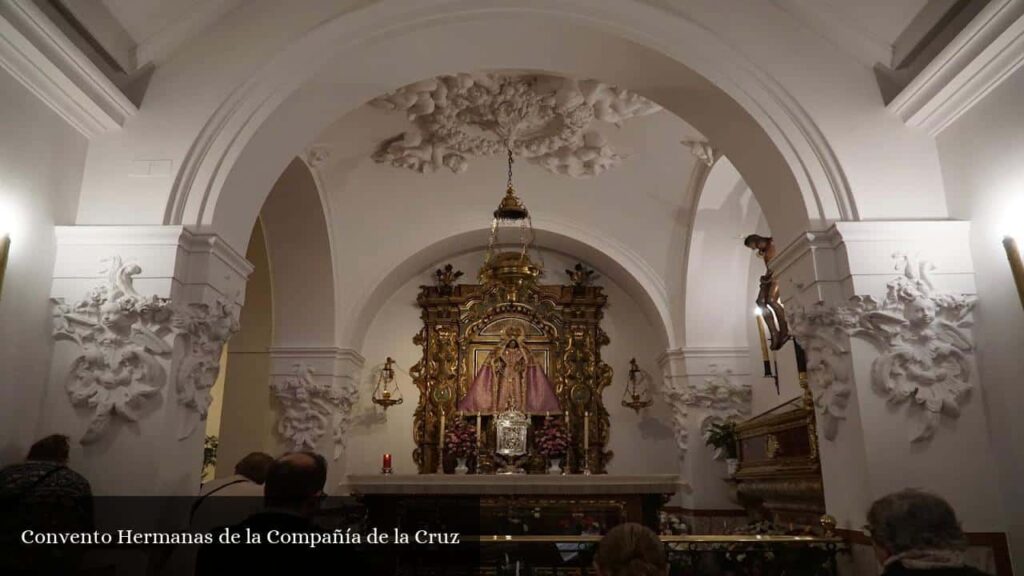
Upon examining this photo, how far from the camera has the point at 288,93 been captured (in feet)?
16.0

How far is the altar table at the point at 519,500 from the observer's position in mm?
6059

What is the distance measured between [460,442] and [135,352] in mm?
6558

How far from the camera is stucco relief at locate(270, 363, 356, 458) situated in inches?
340

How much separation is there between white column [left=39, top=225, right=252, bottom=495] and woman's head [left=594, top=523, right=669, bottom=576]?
281cm

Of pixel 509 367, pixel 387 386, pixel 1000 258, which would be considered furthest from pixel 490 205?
pixel 1000 258

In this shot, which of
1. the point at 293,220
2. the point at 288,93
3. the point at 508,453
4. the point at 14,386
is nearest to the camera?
the point at 14,386

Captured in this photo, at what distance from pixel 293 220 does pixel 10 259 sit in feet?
15.6

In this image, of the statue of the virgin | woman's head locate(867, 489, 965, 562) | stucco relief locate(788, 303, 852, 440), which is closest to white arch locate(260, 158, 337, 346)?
the statue of the virgin

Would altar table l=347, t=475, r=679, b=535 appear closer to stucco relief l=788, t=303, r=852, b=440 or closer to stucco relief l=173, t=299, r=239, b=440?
stucco relief l=173, t=299, r=239, b=440

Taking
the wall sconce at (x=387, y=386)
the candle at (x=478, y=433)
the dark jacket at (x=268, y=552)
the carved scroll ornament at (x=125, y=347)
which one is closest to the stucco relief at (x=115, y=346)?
the carved scroll ornament at (x=125, y=347)

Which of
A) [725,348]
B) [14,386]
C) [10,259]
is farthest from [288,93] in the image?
[725,348]

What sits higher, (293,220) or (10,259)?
(293,220)

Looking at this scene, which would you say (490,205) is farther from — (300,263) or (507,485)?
(507,485)

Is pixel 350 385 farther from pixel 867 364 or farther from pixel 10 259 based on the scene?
pixel 867 364
